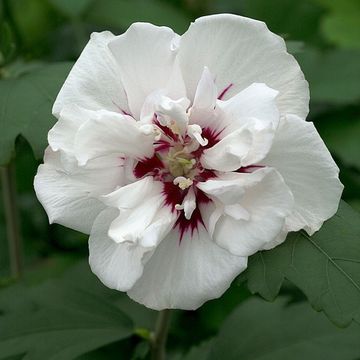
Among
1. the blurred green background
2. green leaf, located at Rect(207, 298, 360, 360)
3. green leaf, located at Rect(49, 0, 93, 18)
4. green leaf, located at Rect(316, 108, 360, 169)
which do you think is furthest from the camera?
green leaf, located at Rect(49, 0, 93, 18)

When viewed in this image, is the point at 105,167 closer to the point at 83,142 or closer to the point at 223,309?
the point at 83,142

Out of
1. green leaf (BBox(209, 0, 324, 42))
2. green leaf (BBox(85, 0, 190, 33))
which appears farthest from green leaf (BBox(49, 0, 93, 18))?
green leaf (BBox(209, 0, 324, 42))

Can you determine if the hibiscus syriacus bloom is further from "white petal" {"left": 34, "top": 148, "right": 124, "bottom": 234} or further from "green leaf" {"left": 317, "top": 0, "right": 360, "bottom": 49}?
"green leaf" {"left": 317, "top": 0, "right": 360, "bottom": 49}

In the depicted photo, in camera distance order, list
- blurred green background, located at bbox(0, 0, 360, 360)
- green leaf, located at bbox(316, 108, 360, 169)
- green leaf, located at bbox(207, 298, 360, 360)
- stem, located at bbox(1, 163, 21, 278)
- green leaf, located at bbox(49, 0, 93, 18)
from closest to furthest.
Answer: blurred green background, located at bbox(0, 0, 360, 360) → green leaf, located at bbox(207, 298, 360, 360) → stem, located at bbox(1, 163, 21, 278) → green leaf, located at bbox(316, 108, 360, 169) → green leaf, located at bbox(49, 0, 93, 18)

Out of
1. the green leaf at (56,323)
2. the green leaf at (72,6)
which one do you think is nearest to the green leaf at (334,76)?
the green leaf at (72,6)

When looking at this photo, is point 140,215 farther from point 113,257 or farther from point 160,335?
point 160,335

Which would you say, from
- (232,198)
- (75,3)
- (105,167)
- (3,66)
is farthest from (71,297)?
(75,3)

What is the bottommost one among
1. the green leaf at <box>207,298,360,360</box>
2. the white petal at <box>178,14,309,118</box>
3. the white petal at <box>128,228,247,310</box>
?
the green leaf at <box>207,298,360,360</box>
